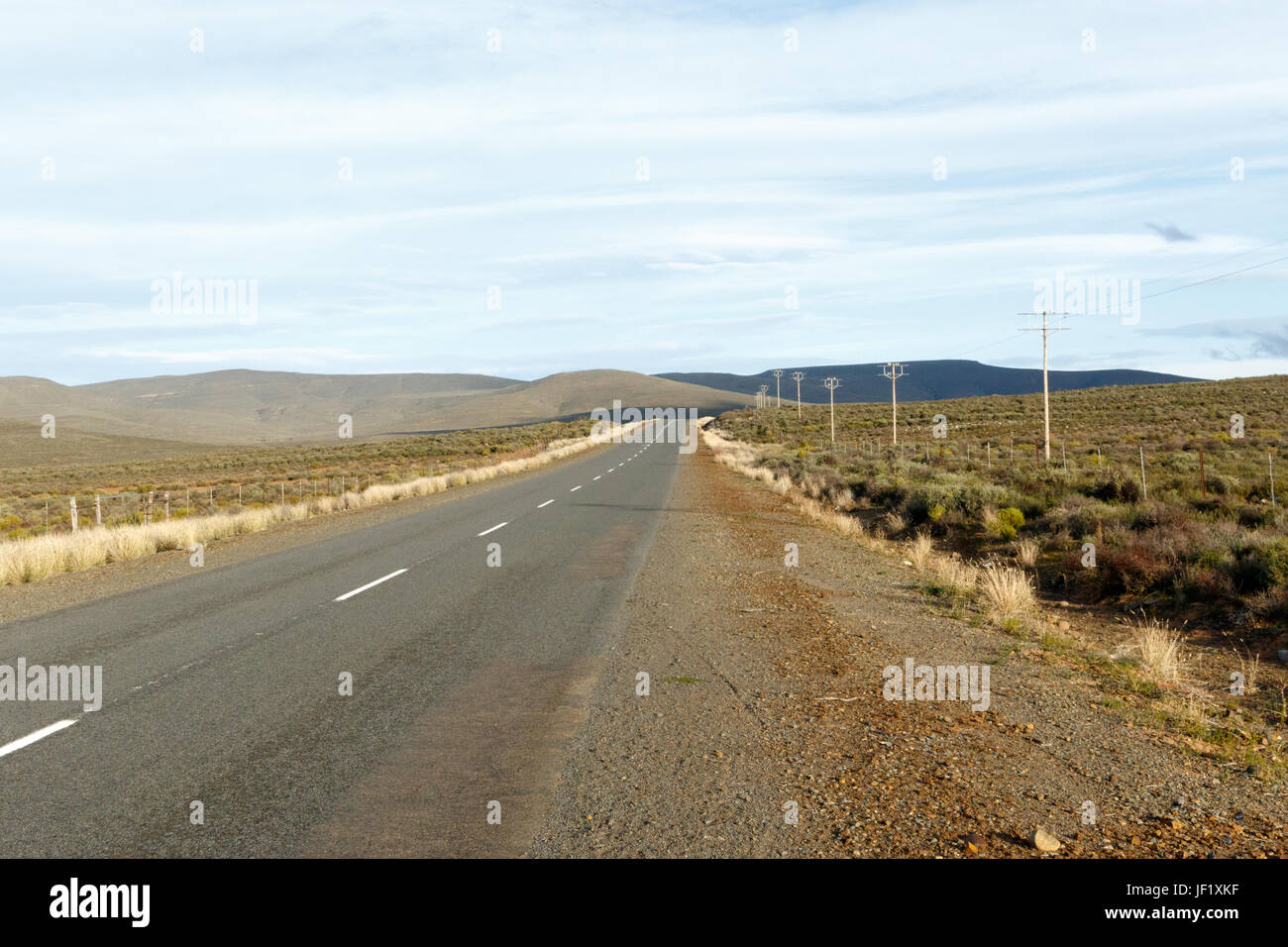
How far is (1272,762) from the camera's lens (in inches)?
213

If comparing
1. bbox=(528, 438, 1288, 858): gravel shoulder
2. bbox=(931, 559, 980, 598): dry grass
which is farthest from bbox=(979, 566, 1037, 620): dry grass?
bbox=(528, 438, 1288, 858): gravel shoulder

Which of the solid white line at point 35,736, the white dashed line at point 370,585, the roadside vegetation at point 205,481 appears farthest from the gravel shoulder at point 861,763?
the roadside vegetation at point 205,481

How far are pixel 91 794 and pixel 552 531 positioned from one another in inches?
491

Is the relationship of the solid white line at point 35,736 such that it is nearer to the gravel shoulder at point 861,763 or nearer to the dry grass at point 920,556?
the gravel shoulder at point 861,763

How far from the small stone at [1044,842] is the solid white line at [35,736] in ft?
Answer: 19.0

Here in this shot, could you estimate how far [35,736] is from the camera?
5.53m

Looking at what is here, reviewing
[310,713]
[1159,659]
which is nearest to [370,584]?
[310,713]

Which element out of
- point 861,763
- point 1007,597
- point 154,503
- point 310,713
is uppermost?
Answer: point 310,713

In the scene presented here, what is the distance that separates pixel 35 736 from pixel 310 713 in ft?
5.43

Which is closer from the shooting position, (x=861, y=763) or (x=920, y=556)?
(x=861, y=763)

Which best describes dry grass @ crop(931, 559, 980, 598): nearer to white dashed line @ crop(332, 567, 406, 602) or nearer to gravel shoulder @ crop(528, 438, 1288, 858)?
gravel shoulder @ crop(528, 438, 1288, 858)

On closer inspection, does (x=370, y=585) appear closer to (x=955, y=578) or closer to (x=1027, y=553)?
(x=955, y=578)

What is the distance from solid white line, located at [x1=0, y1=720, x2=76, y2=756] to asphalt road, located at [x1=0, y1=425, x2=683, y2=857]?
32 millimetres

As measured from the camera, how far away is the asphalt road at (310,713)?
4.18 meters
